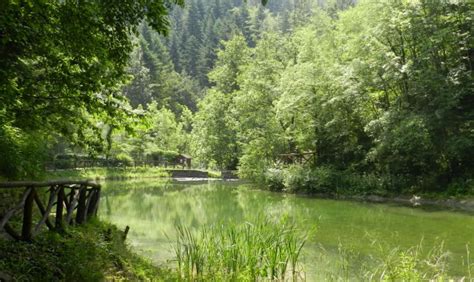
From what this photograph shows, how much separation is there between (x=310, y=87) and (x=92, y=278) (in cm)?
2454

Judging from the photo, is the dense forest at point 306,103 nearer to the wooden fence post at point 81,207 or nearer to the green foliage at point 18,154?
the green foliage at point 18,154

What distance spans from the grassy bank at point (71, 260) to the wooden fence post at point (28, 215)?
131mm

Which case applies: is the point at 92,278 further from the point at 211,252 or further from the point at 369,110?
the point at 369,110

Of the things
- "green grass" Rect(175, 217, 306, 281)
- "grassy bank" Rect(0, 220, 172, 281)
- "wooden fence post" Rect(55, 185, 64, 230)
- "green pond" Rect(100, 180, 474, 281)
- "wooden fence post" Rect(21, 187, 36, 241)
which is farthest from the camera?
"green pond" Rect(100, 180, 474, 281)

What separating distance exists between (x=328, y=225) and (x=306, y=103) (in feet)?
50.9

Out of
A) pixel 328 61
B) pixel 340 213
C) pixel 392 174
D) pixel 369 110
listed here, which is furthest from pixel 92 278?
pixel 328 61

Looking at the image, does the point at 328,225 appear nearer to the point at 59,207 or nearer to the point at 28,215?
the point at 59,207

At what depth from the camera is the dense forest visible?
785 cm

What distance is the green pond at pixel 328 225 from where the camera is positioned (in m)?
8.82

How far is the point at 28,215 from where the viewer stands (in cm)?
548

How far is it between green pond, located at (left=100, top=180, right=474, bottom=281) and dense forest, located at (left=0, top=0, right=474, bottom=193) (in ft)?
10.3

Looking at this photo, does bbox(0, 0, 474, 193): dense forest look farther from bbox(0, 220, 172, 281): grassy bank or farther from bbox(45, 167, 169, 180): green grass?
bbox(0, 220, 172, 281): grassy bank

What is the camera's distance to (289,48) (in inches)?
1534

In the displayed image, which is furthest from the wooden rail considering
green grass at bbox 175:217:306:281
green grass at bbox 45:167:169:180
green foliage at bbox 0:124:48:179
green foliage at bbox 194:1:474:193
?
green grass at bbox 45:167:169:180
